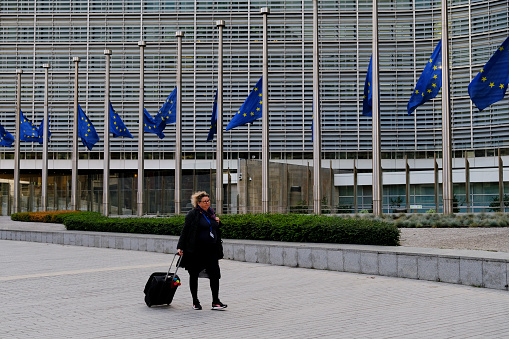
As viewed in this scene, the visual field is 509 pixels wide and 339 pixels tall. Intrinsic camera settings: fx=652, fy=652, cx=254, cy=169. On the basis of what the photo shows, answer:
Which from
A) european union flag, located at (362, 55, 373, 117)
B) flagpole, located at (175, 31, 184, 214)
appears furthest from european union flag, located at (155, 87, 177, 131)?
european union flag, located at (362, 55, 373, 117)

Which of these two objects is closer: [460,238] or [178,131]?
[460,238]

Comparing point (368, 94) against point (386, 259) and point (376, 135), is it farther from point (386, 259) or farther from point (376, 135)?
point (386, 259)

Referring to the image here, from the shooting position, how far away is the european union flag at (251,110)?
1137 inches

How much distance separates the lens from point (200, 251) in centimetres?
994

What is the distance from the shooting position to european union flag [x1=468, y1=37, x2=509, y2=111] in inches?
843

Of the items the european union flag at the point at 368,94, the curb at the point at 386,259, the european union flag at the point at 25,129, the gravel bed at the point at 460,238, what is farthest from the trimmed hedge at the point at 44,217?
the gravel bed at the point at 460,238

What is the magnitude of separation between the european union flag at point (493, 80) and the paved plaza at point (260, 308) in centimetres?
1055

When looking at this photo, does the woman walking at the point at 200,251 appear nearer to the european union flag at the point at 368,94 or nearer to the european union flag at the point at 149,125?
the european union flag at the point at 368,94

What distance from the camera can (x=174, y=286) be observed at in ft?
32.9

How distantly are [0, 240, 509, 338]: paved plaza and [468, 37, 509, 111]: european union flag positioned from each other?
10.5 metres

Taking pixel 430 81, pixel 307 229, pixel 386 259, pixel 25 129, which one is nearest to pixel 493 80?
pixel 430 81

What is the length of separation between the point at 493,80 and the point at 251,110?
11.0 metres

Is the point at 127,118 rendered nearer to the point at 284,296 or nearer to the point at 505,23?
the point at 505,23

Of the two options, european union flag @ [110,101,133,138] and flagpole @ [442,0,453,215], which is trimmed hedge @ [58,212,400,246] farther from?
european union flag @ [110,101,133,138]
